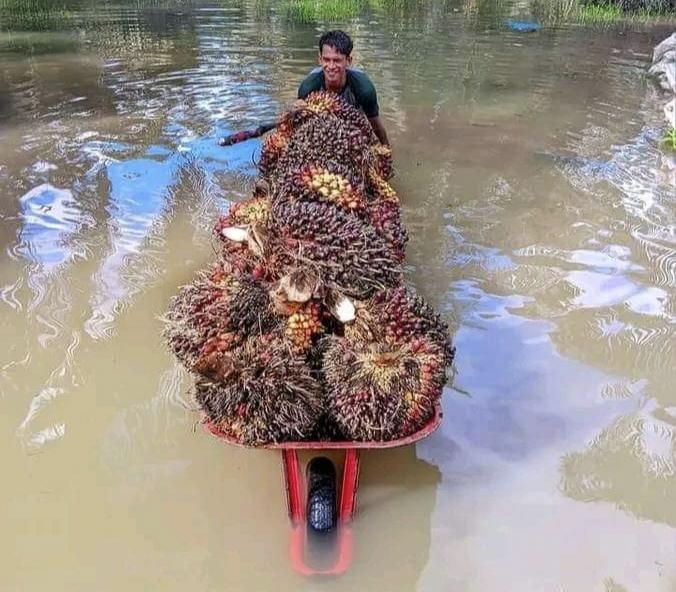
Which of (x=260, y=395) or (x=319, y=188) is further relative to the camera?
(x=319, y=188)

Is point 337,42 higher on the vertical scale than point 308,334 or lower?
higher

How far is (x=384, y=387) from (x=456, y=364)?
1143 mm

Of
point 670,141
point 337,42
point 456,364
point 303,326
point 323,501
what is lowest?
point 456,364

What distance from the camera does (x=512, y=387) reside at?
3.23 metres

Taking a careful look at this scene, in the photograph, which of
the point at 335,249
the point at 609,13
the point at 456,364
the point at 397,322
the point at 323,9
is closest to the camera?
the point at 397,322

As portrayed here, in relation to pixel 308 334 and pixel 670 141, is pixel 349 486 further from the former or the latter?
pixel 670 141

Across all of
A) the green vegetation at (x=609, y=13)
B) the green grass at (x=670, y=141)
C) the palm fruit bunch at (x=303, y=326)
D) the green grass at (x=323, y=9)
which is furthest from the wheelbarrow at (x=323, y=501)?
the green vegetation at (x=609, y=13)

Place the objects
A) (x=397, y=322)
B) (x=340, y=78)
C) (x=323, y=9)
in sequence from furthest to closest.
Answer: (x=323, y=9) → (x=340, y=78) → (x=397, y=322)

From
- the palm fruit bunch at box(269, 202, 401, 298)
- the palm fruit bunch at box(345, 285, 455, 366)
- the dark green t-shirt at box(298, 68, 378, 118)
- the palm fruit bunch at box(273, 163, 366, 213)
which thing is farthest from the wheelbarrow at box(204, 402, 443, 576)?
the dark green t-shirt at box(298, 68, 378, 118)

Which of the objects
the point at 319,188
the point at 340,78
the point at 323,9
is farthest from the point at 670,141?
the point at 323,9

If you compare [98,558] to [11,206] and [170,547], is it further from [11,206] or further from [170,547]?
[11,206]

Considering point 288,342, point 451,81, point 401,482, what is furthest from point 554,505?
point 451,81

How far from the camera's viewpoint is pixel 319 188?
3.17 meters

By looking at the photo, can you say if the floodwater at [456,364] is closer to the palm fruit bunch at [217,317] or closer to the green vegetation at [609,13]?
the palm fruit bunch at [217,317]
